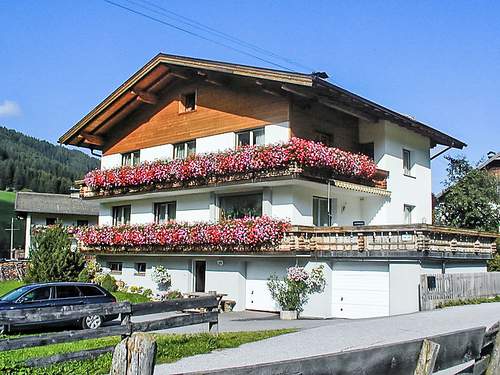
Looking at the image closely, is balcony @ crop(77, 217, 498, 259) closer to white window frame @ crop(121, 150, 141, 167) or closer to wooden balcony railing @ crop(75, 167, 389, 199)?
wooden balcony railing @ crop(75, 167, 389, 199)

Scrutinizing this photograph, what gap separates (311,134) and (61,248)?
13.9 meters

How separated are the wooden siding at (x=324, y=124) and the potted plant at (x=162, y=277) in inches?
398

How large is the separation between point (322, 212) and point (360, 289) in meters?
4.68

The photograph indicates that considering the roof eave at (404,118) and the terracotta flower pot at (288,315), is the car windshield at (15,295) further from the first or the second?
the roof eave at (404,118)

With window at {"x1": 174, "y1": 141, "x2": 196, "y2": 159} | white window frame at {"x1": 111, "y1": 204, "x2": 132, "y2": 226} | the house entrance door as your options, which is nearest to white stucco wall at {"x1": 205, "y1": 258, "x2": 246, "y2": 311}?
the house entrance door

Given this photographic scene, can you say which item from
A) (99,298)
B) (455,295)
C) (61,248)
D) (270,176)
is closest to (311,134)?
(270,176)

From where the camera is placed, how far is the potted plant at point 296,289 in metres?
23.1

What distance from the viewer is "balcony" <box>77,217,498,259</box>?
21.8 metres

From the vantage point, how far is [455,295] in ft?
79.4

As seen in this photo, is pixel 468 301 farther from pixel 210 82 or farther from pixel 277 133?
pixel 210 82

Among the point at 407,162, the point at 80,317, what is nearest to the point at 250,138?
the point at 407,162

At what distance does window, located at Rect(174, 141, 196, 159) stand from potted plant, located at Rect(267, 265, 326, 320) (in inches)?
351

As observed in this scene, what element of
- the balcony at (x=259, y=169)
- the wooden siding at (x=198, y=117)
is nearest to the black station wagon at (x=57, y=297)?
the balcony at (x=259, y=169)

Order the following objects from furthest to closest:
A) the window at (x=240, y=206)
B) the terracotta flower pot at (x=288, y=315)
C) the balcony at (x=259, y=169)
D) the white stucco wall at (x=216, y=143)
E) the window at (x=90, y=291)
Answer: the white stucco wall at (x=216, y=143) < the window at (x=240, y=206) < the balcony at (x=259, y=169) < the terracotta flower pot at (x=288, y=315) < the window at (x=90, y=291)
